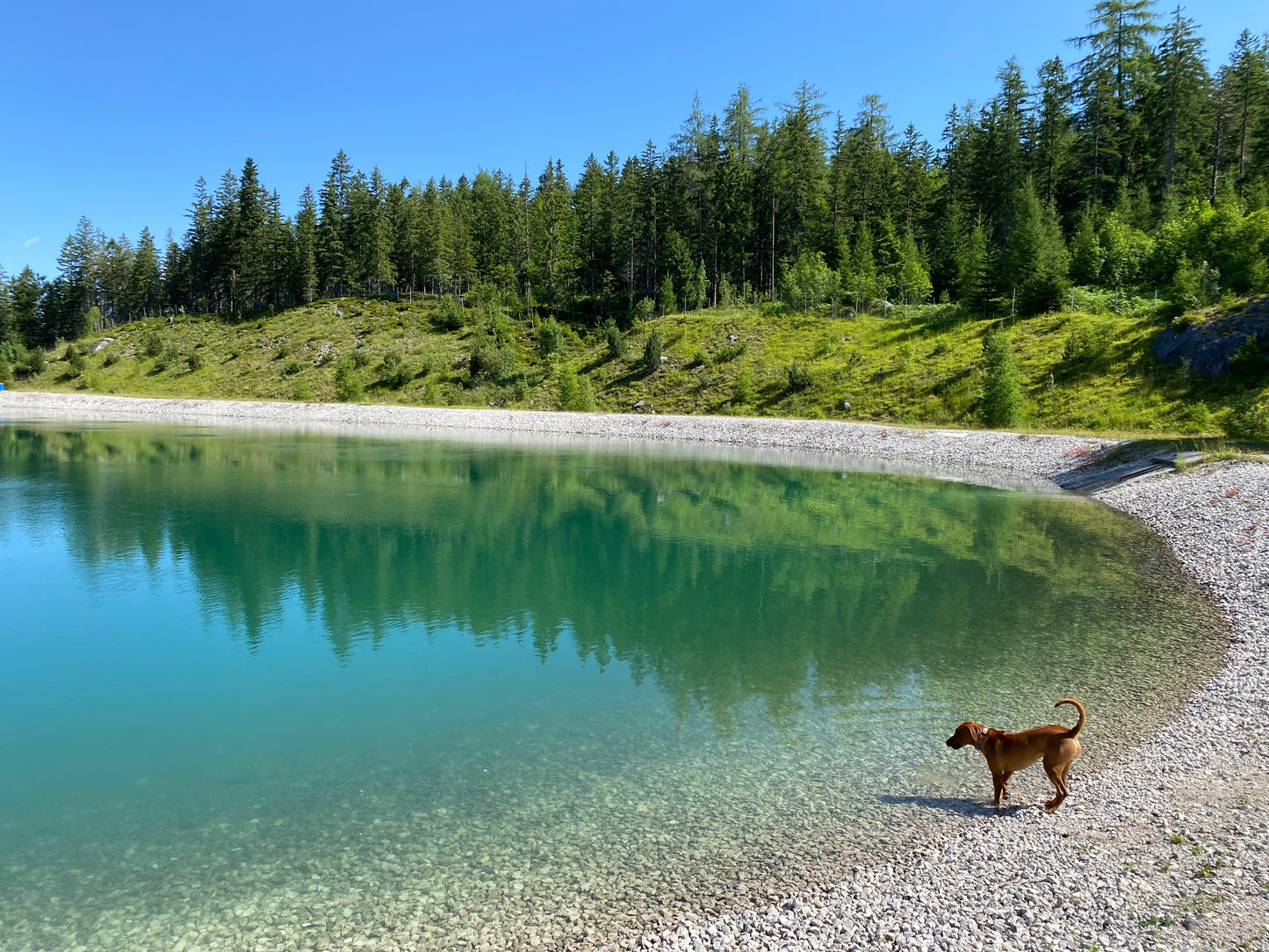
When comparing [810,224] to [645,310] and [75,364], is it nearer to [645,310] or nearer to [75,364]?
[645,310]

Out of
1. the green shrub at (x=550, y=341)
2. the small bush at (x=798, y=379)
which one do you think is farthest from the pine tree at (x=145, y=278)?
the small bush at (x=798, y=379)

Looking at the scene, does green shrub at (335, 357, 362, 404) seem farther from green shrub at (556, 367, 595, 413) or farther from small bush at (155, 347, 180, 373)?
small bush at (155, 347, 180, 373)

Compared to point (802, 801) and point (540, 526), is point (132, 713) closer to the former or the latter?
point (802, 801)

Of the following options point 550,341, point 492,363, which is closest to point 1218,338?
point 550,341

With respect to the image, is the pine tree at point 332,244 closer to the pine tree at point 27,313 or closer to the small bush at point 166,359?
the small bush at point 166,359

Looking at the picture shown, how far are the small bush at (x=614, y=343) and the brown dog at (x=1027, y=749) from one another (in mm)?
70973

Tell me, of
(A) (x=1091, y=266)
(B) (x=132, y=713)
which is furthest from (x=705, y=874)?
(A) (x=1091, y=266)

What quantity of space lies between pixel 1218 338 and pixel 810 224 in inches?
1946

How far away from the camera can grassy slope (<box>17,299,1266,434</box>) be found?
161 ft

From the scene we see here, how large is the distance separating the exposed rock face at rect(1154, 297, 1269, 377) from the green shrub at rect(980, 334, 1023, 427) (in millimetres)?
9922

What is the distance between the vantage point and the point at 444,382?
79.1m

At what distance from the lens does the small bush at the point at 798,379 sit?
6338 cm

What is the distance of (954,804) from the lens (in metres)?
8.38

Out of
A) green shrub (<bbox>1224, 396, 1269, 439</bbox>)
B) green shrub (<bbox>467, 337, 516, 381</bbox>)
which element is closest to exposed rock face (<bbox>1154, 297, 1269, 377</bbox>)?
green shrub (<bbox>1224, 396, 1269, 439</bbox>)
